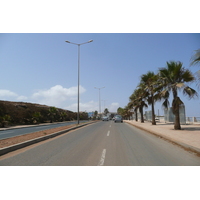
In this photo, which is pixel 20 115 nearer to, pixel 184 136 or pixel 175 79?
pixel 175 79

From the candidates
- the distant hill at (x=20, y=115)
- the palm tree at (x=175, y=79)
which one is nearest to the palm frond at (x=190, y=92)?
the palm tree at (x=175, y=79)

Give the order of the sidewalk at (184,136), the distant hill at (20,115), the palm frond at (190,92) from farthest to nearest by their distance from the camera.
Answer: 1. the distant hill at (20,115)
2. the palm frond at (190,92)
3. the sidewalk at (184,136)

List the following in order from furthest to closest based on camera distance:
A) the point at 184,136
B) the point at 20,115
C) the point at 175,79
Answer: the point at 20,115 < the point at 175,79 < the point at 184,136

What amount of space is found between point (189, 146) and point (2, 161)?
7426 mm

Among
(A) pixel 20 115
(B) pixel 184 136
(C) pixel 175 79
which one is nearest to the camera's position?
(B) pixel 184 136

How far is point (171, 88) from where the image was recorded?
1583 centimetres

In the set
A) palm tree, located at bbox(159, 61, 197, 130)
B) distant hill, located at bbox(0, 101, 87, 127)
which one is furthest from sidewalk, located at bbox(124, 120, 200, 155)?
distant hill, located at bbox(0, 101, 87, 127)

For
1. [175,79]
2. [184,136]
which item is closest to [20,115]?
[175,79]

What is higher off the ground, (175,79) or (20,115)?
(175,79)

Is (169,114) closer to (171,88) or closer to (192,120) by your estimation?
(192,120)

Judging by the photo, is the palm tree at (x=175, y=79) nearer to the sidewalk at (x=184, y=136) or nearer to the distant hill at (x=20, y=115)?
the sidewalk at (x=184, y=136)

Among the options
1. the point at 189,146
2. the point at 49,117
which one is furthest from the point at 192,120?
the point at 49,117

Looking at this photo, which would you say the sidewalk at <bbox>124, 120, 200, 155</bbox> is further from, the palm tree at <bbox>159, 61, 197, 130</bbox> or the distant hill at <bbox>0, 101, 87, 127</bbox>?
the distant hill at <bbox>0, 101, 87, 127</bbox>

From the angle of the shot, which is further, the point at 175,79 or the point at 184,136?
the point at 175,79
